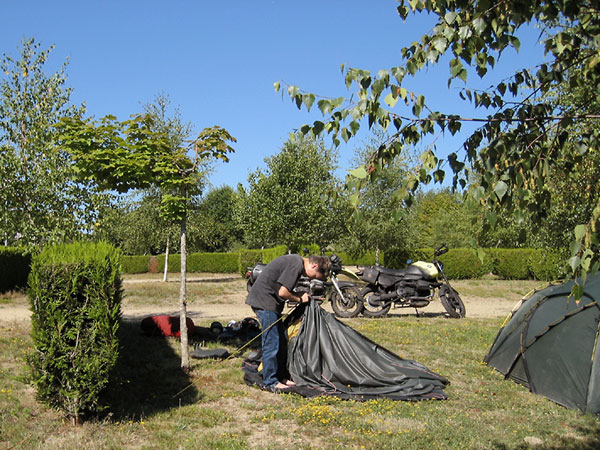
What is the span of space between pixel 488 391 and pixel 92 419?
4162 mm

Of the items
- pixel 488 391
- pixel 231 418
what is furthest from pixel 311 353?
pixel 488 391

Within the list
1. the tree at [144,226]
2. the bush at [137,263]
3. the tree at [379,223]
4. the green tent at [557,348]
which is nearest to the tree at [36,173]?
the green tent at [557,348]

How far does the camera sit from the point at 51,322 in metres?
4.32

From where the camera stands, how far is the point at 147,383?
5.99m

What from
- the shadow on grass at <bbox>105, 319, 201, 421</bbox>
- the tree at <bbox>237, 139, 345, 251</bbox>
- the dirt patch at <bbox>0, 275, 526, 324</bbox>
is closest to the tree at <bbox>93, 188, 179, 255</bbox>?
the tree at <bbox>237, 139, 345, 251</bbox>

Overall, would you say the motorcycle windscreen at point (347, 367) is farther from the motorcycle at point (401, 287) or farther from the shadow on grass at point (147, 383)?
the motorcycle at point (401, 287)

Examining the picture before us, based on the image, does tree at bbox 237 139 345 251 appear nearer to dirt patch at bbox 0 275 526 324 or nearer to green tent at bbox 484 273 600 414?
dirt patch at bbox 0 275 526 324

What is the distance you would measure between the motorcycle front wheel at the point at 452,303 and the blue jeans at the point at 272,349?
641cm

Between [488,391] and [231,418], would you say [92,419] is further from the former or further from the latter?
[488,391]

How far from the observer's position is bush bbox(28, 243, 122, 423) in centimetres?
431

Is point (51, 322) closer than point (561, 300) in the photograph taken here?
Yes

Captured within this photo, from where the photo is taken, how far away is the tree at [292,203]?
21516 millimetres

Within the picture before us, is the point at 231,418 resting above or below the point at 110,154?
below

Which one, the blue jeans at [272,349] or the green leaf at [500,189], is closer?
the green leaf at [500,189]
